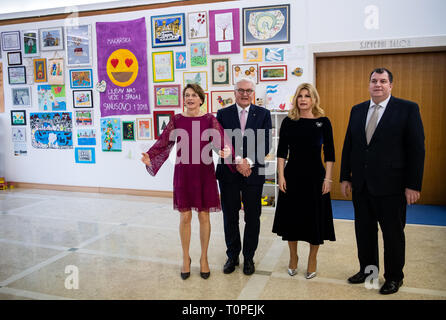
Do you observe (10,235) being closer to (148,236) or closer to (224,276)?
(148,236)

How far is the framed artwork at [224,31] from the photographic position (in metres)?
5.09

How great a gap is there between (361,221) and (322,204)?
0.98 feet

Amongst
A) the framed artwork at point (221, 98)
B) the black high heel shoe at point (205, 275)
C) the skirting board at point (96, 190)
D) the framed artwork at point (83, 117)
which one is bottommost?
the black high heel shoe at point (205, 275)

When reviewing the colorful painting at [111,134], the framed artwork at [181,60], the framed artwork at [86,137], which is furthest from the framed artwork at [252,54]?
the framed artwork at [86,137]

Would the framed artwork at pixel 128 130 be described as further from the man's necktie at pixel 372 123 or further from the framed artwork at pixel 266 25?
the man's necktie at pixel 372 123

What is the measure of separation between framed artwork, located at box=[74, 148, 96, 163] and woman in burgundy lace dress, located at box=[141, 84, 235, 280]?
11.5ft

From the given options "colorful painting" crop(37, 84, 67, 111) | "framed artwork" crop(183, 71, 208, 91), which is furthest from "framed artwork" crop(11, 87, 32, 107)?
"framed artwork" crop(183, 71, 208, 91)

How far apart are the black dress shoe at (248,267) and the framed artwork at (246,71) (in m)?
2.83

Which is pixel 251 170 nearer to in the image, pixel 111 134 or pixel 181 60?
pixel 181 60

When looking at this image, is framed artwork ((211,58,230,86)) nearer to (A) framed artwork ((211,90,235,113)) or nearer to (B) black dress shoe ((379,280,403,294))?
(A) framed artwork ((211,90,235,113))

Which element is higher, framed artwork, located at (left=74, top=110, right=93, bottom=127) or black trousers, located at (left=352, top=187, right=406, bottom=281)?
framed artwork, located at (left=74, top=110, right=93, bottom=127)

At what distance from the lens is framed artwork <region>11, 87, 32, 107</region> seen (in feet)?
20.8

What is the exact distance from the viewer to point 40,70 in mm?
6219

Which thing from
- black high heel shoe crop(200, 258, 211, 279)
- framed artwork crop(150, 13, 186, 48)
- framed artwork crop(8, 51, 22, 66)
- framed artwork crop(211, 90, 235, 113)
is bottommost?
black high heel shoe crop(200, 258, 211, 279)
